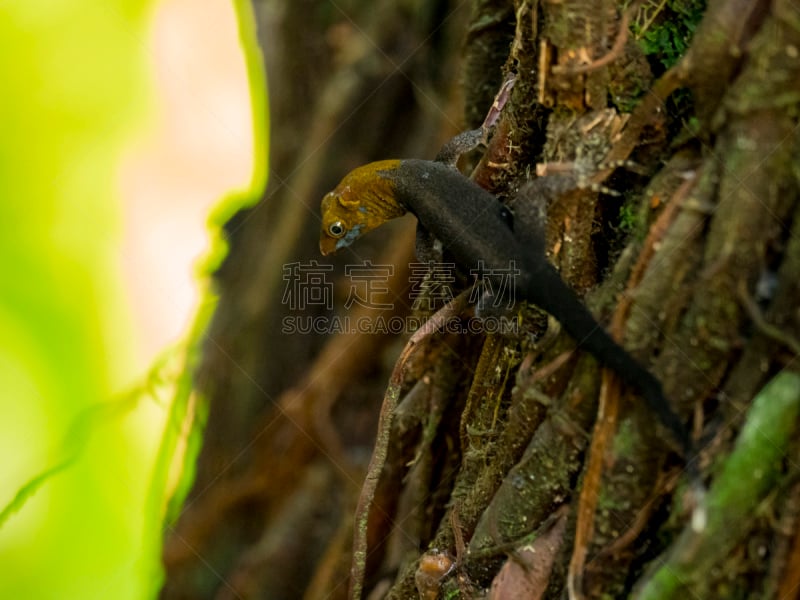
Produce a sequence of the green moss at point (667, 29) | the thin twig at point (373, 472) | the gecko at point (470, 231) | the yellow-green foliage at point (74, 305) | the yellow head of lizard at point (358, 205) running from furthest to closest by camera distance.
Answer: the yellow-green foliage at point (74, 305) < the yellow head of lizard at point (358, 205) < the thin twig at point (373, 472) < the green moss at point (667, 29) < the gecko at point (470, 231)

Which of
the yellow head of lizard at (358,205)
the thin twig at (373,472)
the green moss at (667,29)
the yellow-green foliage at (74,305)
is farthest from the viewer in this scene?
the yellow-green foliage at (74,305)

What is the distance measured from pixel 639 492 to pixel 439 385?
875 millimetres

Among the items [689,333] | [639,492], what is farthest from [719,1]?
[639,492]

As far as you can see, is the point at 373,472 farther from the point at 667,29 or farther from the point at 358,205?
the point at 358,205

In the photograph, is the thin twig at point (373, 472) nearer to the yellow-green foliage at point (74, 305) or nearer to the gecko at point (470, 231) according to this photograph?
the gecko at point (470, 231)

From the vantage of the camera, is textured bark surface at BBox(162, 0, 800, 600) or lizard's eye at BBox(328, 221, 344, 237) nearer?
textured bark surface at BBox(162, 0, 800, 600)

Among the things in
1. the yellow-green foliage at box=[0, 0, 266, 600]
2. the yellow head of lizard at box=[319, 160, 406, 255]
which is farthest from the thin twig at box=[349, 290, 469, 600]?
the yellow-green foliage at box=[0, 0, 266, 600]

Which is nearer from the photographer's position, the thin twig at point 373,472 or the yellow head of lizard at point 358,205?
the thin twig at point 373,472

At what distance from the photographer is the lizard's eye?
309 cm

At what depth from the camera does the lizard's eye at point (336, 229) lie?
10.1 feet

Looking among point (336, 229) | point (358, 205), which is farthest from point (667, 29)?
point (336, 229)

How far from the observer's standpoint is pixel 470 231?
7.32ft

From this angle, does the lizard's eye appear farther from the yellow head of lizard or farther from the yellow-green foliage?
the yellow-green foliage

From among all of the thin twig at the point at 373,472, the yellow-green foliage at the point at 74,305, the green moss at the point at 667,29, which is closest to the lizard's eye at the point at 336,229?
the yellow-green foliage at the point at 74,305
